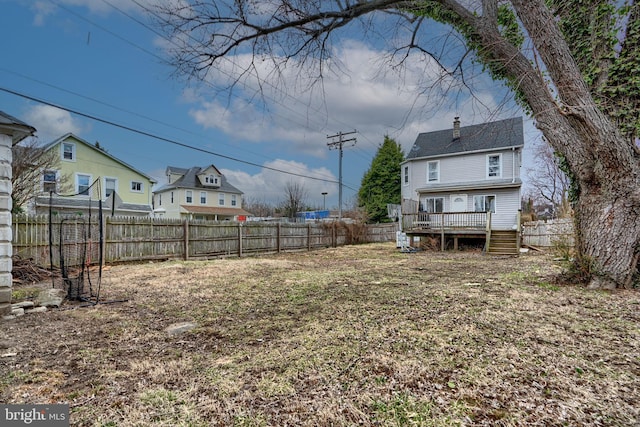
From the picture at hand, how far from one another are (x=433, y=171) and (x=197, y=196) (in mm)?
21181

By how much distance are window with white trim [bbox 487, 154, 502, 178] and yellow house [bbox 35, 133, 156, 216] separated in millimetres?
20583

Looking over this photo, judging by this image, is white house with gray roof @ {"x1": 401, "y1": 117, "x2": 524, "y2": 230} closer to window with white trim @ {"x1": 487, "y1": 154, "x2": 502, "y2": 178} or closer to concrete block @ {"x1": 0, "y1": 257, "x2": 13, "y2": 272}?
window with white trim @ {"x1": 487, "y1": 154, "x2": 502, "y2": 178}

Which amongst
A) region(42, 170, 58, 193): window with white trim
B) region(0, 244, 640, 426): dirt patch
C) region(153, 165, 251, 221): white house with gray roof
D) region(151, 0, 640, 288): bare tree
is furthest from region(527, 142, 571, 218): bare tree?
region(42, 170, 58, 193): window with white trim

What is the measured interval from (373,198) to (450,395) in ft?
87.8

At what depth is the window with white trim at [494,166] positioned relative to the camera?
17141 millimetres

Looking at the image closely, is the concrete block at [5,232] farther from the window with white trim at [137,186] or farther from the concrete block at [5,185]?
the window with white trim at [137,186]

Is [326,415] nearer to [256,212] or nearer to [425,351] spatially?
[425,351]

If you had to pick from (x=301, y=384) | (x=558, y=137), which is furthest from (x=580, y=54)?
(x=301, y=384)

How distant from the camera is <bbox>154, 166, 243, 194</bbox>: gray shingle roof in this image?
29.3 m

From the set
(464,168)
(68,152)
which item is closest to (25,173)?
(68,152)

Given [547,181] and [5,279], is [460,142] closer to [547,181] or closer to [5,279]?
[547,181]

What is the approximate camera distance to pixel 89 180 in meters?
19.9

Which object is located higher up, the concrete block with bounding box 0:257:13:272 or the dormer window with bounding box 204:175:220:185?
the dormer window with bounding box 204:175:220:185

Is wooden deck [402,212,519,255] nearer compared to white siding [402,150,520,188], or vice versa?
wooden deck [402,212,519,255]
